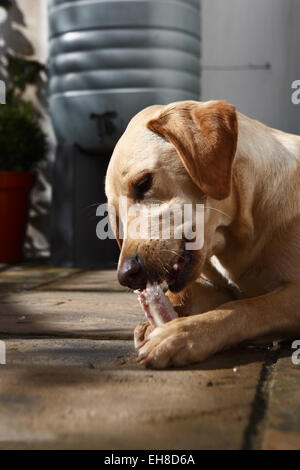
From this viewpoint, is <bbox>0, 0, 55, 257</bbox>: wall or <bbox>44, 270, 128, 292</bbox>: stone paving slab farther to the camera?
<bbox>0, 0, 55, 257</bbox>: wall

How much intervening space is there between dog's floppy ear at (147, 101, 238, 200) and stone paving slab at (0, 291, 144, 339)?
0.57 metres

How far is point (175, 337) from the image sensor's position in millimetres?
1639

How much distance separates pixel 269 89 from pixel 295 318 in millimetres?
3662

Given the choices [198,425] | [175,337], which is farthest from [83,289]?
[198,425]

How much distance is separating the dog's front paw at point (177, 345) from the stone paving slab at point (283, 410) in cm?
20

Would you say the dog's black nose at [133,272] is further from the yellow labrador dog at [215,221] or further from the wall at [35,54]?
the wall at [35,54]

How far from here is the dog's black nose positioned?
1793mm

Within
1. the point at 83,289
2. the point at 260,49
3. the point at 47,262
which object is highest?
the point at 260,49

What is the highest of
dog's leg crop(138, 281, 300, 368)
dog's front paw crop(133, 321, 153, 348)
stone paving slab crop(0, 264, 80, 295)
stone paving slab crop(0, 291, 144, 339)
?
dog's leg crop(138, 281, 300, 368)

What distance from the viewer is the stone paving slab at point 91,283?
3.32 m

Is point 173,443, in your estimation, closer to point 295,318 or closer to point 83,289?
point 295,318

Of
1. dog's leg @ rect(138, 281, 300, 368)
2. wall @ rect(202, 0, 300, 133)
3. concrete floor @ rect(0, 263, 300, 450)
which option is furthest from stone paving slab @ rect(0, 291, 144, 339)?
wall @ rect(202, 0, 300, 133)

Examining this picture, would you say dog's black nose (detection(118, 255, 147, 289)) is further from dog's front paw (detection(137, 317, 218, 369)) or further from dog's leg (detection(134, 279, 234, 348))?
dog's leg (detection(134, 279, 234, 348))

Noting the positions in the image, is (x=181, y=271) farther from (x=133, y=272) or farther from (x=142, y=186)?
(x=142, y=186)
